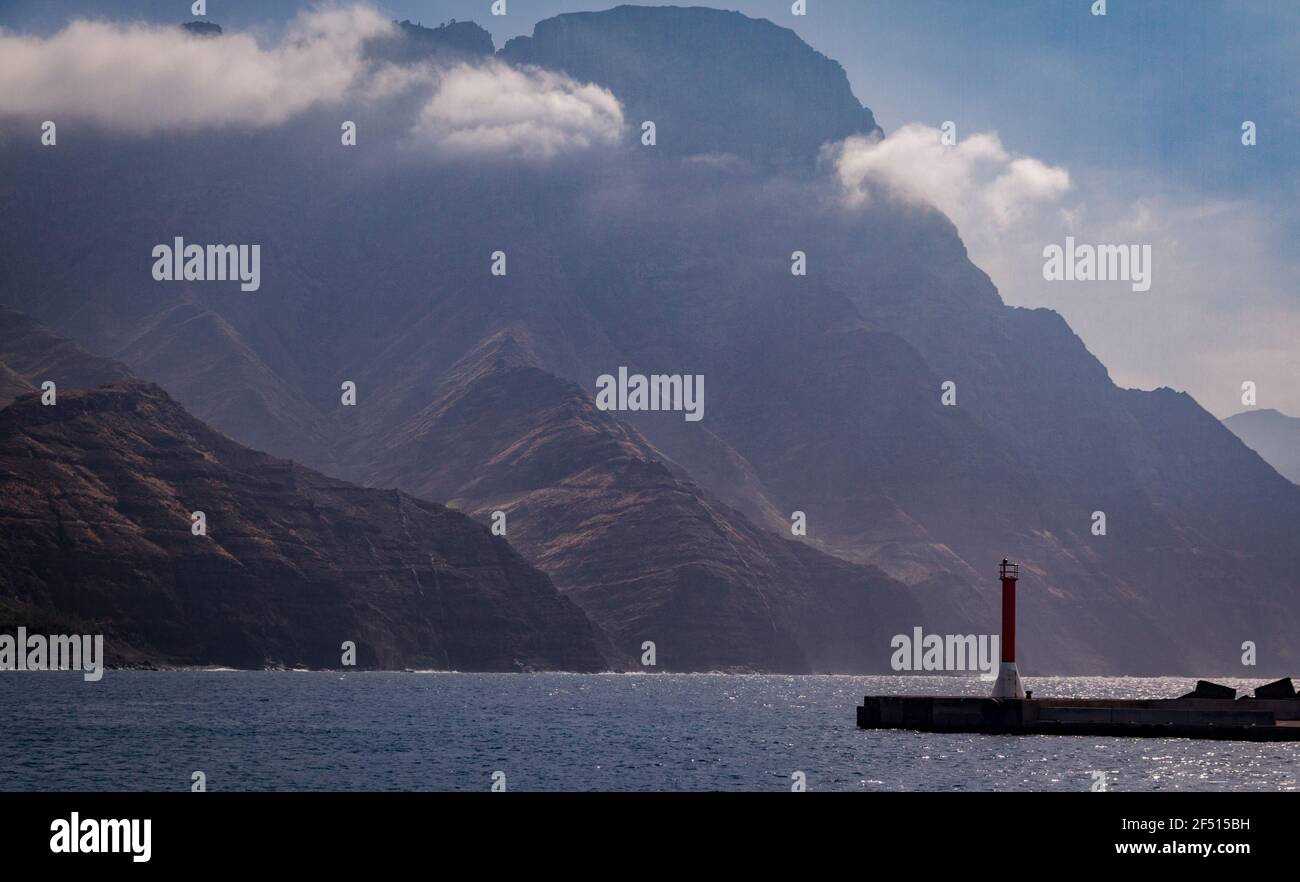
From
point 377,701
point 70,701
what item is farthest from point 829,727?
point 70,701

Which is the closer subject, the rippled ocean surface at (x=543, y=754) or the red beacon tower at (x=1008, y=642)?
the rippled ocean surface at (x=543, y=754)

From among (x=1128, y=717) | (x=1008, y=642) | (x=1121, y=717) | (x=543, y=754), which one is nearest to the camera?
(x=543, y=754)

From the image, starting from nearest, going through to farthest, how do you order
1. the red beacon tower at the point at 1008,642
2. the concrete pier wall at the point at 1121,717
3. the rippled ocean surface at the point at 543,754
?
the rippled ocean surface at the point at 543,754, the red beacon tower at the point at 1008,642, the concrete pier wall at the point at 1121,717

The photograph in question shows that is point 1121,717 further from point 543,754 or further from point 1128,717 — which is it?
point 543,754

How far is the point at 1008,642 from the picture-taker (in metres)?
109

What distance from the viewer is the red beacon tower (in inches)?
4171

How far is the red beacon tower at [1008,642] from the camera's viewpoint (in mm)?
105938

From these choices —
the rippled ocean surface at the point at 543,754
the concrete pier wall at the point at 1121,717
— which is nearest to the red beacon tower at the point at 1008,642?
the concrete pier wall at the point at 1121,717

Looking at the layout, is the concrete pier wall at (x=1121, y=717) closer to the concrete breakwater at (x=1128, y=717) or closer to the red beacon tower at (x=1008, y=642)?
the concrete breakwater at (x=1128, y=717)

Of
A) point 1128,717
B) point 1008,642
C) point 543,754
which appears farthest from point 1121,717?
point 543,754

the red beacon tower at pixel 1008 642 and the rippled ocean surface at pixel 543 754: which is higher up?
the red beacon tower at pixel 1008 642
